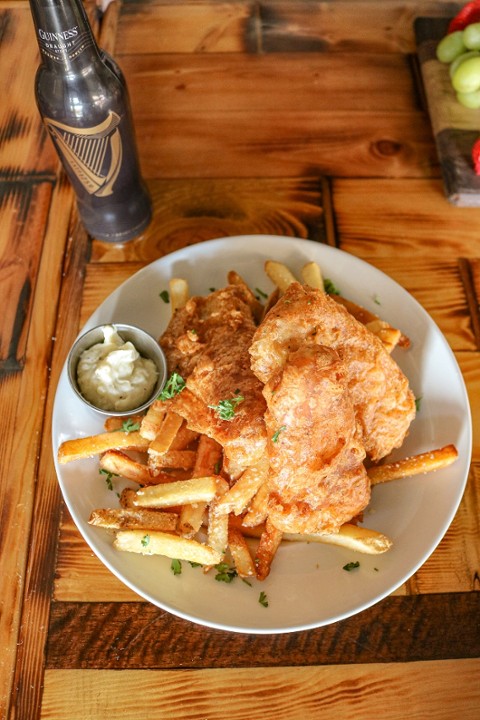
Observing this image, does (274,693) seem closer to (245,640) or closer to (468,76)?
(245,640)

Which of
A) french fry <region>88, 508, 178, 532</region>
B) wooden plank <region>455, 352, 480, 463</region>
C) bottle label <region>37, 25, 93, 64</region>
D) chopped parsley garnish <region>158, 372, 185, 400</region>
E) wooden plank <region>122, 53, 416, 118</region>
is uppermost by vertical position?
bottle label <region>37, 25, 93, 64</region>

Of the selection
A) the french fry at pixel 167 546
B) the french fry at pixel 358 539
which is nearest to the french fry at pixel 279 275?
the french fry at pixel 358 539

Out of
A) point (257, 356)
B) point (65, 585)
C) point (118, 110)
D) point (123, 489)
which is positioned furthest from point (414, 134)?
point (65, 585)

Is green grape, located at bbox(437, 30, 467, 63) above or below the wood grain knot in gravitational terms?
above

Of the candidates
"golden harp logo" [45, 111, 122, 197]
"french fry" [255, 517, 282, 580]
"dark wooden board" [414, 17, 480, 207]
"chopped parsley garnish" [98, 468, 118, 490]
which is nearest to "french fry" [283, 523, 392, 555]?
"french fry" [255, 517, 282, 580]

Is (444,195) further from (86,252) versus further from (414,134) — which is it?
(86,252)

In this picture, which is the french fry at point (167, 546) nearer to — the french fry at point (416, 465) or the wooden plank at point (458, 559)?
the french fry at point (416, 465)

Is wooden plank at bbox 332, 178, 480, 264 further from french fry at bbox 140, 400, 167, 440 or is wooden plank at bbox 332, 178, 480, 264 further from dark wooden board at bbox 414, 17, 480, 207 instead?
french fry at bbox 140, 400, 167, 440
